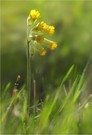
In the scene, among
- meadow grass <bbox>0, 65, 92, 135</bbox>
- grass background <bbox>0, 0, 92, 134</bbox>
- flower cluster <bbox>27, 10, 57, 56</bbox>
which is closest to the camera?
meadow grass <bbox>0, 65, 92, 135</bbox>

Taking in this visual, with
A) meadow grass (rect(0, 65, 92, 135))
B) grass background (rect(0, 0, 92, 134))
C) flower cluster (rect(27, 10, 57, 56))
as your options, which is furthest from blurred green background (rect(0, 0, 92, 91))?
meadow grass (rect(0, 65, 92, 135))

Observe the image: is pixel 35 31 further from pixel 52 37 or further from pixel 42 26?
pixel 52 37

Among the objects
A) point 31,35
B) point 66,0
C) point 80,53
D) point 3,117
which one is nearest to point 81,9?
point 66,0

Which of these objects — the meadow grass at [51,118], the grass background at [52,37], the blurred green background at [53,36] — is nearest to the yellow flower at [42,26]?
the meadow grass at [51,118]

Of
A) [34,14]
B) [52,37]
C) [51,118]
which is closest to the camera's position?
[51,118]

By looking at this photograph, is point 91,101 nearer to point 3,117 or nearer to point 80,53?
point 3,117

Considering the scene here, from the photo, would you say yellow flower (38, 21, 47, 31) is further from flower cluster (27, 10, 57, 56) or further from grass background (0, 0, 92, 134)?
grass background (0, 0, 92, 134)

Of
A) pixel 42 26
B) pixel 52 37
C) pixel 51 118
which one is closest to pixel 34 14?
pixel 42 26

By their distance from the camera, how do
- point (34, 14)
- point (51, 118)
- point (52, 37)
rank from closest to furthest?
1. point (51, 118)
2. point (34, 14)
3. point (52, 37)
